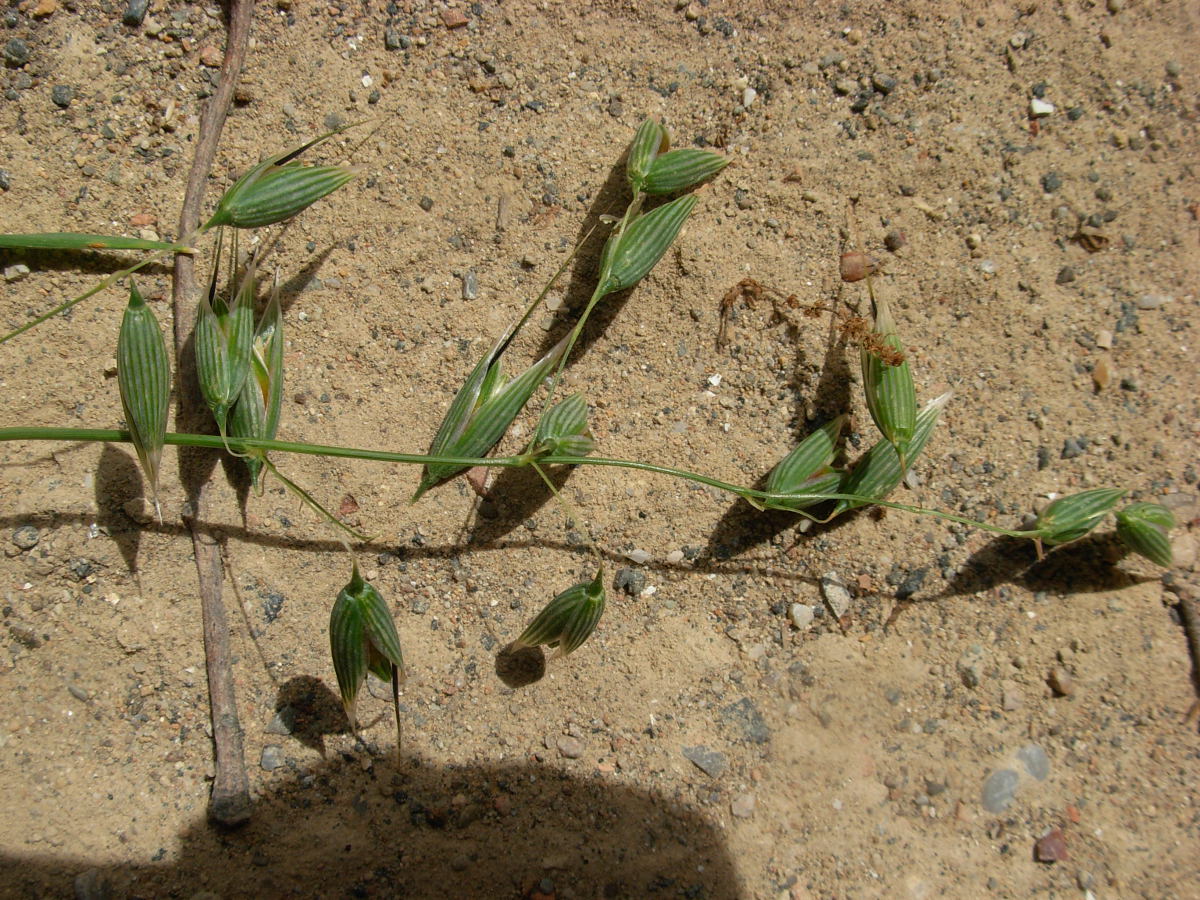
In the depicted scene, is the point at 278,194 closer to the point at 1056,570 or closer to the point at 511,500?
the point at 511,500

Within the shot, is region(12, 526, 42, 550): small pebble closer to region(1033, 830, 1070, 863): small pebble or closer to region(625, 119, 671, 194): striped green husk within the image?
region(625, 119, 671, 194): striped green husk

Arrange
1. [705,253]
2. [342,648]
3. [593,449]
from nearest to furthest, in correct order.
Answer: [342,648], [593,449], [705,253]

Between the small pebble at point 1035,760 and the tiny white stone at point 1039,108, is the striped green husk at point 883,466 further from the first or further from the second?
the tiny white stone at point 1039,108

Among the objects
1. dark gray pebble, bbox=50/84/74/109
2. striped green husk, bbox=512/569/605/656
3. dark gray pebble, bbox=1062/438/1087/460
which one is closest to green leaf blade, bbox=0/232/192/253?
dark gray pebble, bbox=50/84/74/109

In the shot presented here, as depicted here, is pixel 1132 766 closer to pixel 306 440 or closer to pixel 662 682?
pixel 662 682

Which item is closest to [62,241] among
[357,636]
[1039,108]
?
[357,636]

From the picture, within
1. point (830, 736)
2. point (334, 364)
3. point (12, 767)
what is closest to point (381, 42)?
point (334, 364)

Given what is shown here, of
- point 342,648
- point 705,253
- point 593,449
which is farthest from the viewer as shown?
point 705,253
